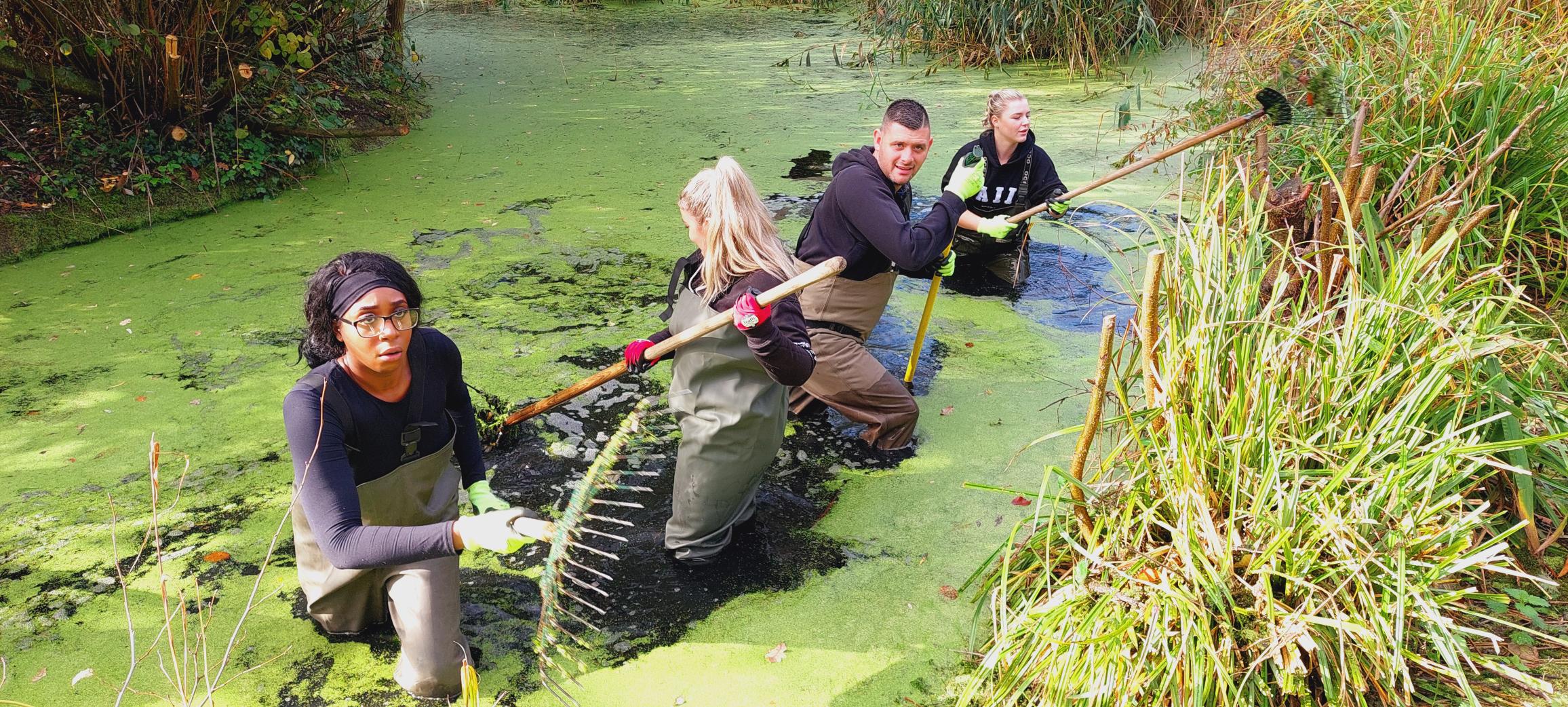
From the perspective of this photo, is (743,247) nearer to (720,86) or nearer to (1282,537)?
(1282,537)

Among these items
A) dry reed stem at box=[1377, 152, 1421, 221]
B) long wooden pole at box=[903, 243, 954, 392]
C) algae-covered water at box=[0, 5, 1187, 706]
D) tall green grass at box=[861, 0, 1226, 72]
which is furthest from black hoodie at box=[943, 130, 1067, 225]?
tall green grass at box=[861, 0, 1226, 72]

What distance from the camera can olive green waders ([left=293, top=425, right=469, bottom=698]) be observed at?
226 centimetres

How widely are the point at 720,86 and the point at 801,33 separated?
8.58 feet

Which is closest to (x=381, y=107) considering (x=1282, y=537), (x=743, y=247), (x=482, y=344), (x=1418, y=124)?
(x=482, y=344)

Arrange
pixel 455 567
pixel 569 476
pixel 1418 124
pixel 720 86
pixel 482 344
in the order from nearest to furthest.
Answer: pixel 455 567, pixel 569 476, pixel 1418 124, pixel 482 344, pixel 720 86

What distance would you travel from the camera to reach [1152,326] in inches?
87.8

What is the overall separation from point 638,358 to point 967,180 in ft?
4.22

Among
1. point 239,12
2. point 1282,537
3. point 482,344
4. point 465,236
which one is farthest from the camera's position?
point 239,12

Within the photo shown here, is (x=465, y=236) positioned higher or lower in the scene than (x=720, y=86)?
lower

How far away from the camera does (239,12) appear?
541 centimetres

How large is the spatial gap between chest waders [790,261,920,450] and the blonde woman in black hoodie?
1154 millimetres

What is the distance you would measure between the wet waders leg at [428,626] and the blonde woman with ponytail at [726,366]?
0.64 metres

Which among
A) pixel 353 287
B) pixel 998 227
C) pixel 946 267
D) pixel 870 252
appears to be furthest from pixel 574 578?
pixel 998 227

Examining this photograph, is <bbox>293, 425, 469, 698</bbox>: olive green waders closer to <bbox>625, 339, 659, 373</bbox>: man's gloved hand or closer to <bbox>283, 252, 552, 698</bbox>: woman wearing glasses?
<bbox>283, 252, 552, 698</bbox>: woman wearing glasses
